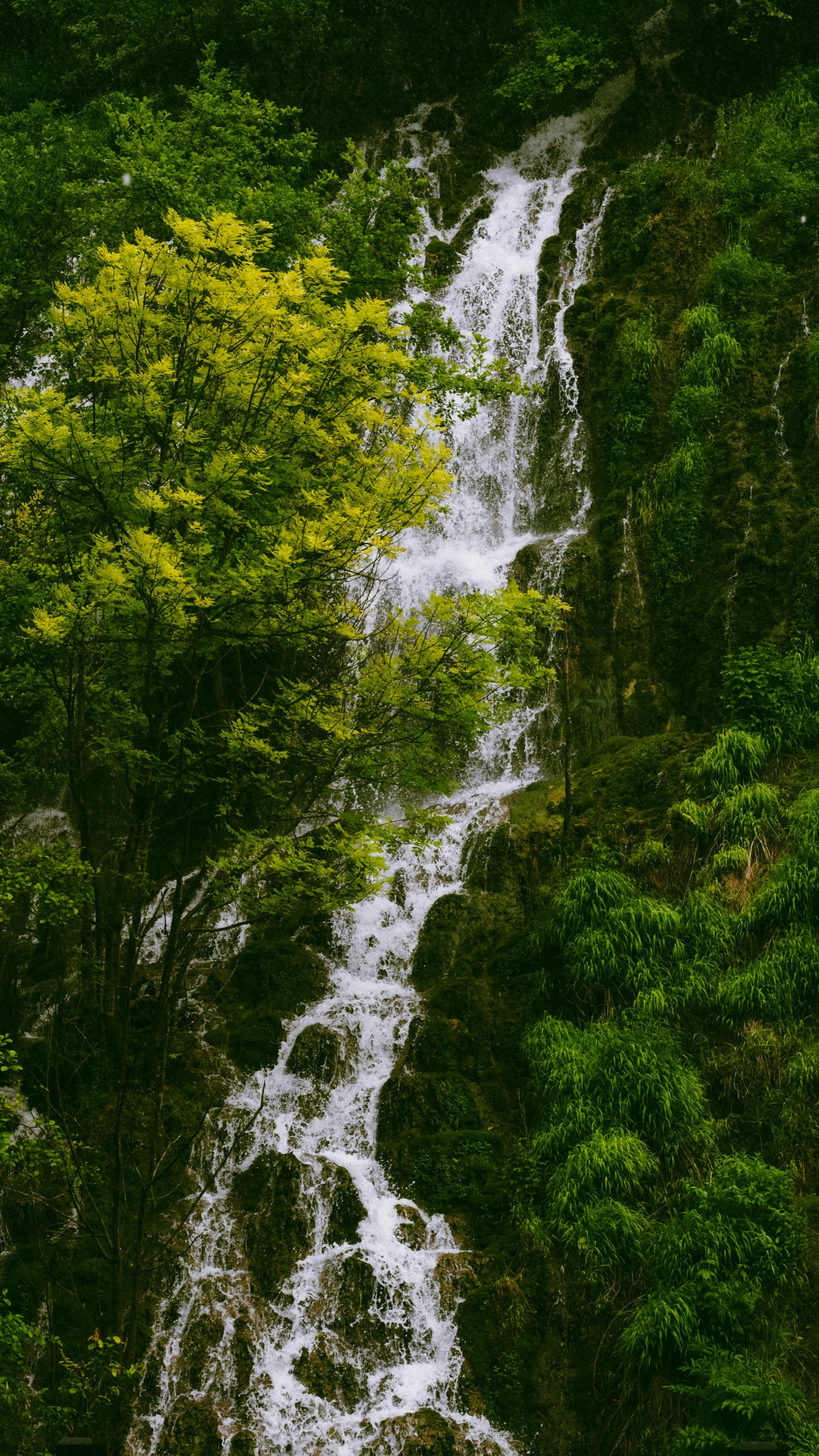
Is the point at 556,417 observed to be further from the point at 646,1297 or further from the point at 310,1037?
the point at 646,1297

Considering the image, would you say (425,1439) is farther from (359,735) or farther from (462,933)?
(359,735)

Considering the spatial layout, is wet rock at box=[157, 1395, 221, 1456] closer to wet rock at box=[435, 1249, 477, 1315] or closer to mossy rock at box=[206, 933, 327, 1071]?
wet rock at box=[435, 1249, 477, 1315]

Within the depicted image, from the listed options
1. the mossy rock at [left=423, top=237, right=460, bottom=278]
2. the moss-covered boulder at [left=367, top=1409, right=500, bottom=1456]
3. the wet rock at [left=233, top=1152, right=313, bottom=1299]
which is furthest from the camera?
the mossy rock at [left=423, top=237, right=460, bottom=278]

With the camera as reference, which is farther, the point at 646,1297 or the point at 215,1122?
the point at 215,1122

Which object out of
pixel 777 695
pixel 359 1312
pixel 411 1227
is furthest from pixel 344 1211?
pixel 777 695

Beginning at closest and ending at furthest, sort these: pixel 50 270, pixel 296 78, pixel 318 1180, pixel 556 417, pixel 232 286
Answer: pixel 232 286
pixel 318 1180
pixel 50 270
pixel 556 417
pixel 296 78

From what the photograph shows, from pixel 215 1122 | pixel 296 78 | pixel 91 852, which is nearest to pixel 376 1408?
pixel 215 1122

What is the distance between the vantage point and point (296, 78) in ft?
78.1

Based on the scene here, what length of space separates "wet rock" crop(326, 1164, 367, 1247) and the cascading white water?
19 millimetres

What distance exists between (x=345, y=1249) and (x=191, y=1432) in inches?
71.9

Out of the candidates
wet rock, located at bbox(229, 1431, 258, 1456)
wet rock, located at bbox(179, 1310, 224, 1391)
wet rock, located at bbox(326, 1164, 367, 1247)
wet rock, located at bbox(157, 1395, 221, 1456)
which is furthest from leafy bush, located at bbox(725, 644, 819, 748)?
→ wet rock, located at bbox(157, 1395, 221, 1456)

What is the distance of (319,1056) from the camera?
38.4 feet

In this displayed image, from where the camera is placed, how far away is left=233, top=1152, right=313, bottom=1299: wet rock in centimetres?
1006

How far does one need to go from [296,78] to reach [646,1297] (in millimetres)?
23530
